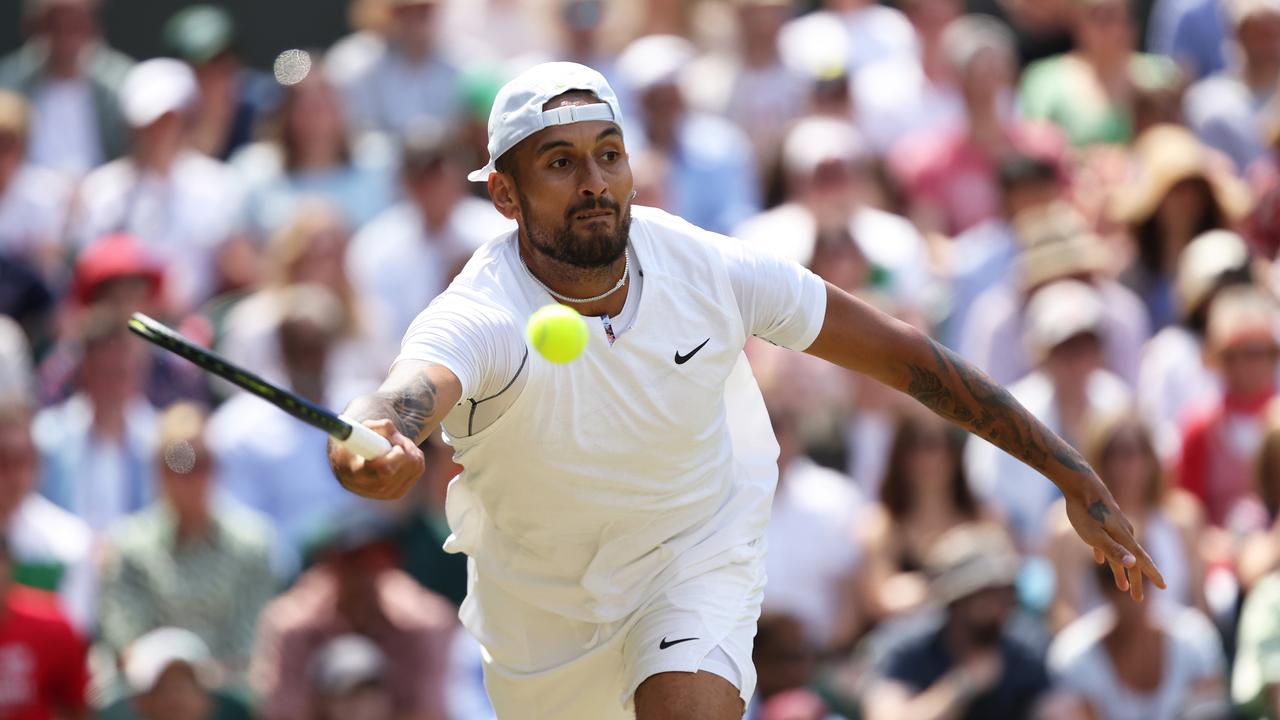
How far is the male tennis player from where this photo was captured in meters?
4.98

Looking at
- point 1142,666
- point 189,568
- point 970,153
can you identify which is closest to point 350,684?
point 189,568

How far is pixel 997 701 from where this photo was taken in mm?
7750

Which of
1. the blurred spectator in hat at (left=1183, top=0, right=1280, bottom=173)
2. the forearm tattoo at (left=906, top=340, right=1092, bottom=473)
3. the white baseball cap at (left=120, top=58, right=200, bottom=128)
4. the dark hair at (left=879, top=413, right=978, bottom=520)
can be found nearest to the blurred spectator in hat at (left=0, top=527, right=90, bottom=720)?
the white baseball cap at (left=120, top=58, right=200, bottom=128)

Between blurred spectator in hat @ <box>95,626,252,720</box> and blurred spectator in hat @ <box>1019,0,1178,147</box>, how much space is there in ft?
18.1

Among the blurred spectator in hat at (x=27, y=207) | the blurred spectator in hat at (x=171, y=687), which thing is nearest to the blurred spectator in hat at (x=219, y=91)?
the blurred spectator in hat at (x=27, y=207)

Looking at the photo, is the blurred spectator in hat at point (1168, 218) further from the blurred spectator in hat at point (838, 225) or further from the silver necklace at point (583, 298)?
the silver necklace at point (583, 298)

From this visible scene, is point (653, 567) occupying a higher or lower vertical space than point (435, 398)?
lower

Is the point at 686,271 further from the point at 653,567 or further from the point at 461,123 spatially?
the point at 461,123

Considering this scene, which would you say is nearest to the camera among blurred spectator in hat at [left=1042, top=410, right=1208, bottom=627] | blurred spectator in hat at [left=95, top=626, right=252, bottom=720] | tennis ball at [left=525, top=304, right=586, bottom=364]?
tennis ball at [left=525, top=304, right=586, bottom=364]

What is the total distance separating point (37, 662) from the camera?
7973 mm

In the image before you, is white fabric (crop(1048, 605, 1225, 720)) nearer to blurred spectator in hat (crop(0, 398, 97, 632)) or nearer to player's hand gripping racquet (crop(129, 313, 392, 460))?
blurred spectator in hat (crop(0, 398, 97, 632))

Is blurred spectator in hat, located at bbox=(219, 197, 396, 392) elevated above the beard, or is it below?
below

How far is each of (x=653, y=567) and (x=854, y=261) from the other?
4.53 meters

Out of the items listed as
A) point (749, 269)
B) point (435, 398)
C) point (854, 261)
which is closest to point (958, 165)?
point (854, 261)
